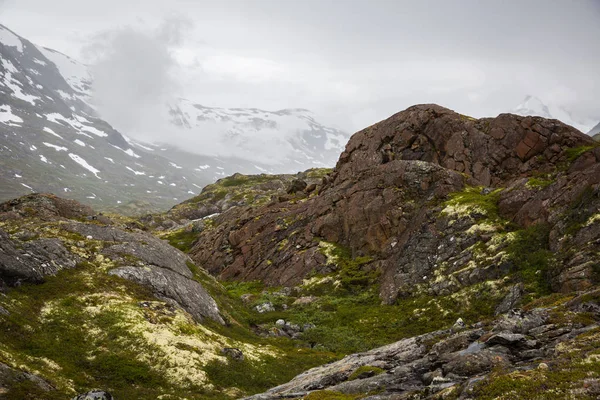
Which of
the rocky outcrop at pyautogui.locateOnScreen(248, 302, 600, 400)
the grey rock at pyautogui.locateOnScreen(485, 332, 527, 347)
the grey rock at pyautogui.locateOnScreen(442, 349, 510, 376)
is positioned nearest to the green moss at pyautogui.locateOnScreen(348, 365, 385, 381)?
the rocky outcrop at pyautogui.locateOnScreen(248, 302, 600, 400)

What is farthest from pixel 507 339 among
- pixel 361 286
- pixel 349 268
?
pixel 349 268

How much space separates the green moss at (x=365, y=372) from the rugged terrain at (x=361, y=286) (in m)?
0.18

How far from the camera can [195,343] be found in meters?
38.8

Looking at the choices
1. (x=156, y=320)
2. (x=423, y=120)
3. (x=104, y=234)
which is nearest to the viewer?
(x=156, y=320)

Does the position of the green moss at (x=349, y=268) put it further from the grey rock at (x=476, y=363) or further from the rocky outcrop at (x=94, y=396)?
the rocky outcrop at (x=94, y=396)

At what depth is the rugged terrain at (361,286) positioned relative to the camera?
81.4 feet

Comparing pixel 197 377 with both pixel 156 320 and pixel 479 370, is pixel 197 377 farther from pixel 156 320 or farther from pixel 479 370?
pixel 479 370

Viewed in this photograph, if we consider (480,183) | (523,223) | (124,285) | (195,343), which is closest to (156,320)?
(195,343)

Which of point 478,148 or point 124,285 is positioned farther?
point 478,148

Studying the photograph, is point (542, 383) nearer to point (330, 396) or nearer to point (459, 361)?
point (459, 361)

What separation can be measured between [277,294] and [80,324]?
3336 centimetres

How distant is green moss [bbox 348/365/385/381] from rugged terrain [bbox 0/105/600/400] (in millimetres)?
178

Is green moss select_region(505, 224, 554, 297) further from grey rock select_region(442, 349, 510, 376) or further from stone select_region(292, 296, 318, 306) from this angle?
stone select_region(292, 296, 318, 306)

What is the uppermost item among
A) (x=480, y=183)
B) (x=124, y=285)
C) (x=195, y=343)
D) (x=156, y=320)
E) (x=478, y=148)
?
(x=478, y=148)
